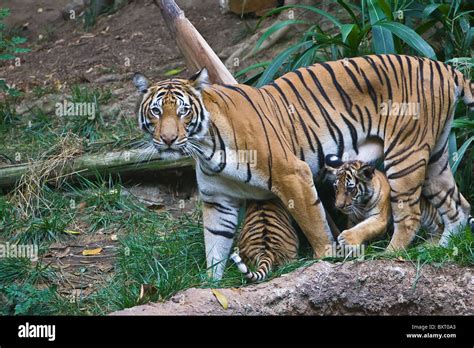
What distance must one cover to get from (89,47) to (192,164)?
11.2 ft

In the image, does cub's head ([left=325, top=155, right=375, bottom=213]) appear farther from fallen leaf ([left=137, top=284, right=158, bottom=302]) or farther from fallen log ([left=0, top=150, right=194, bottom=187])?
fallen log ([left=0, top=150, right=194, bottom=187])

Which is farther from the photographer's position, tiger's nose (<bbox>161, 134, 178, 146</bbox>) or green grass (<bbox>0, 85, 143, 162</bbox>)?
green grass (<bbox>0, 85, 143, 162</bbox>)

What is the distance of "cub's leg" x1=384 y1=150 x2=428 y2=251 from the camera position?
8016mm

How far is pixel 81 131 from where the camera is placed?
422 inches

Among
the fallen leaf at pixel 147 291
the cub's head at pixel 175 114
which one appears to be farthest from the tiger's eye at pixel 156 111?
the fallen leaf at pixel 147 291

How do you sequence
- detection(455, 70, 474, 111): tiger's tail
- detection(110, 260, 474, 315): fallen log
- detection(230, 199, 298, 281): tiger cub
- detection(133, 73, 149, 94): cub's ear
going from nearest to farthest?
detection(110, 260, 474, 315): fallen log → detection(133, 73, 149, 94): cub's ear → detection(230, 199, 298, 281): tiger cub → detection(455, 70, 474, 111): tiger's tail

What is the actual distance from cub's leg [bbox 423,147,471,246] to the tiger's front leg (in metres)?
1.71

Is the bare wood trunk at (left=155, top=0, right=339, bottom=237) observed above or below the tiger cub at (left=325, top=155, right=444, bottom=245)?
above

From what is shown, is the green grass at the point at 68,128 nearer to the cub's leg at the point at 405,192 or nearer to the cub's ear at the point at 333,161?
the cub's ear at the point at 333,161

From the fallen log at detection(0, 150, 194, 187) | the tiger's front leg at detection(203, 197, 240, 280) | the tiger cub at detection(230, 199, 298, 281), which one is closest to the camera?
the tiger cub at detection(230, 199, 298, 281)

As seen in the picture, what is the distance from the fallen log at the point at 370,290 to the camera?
23.9 ft

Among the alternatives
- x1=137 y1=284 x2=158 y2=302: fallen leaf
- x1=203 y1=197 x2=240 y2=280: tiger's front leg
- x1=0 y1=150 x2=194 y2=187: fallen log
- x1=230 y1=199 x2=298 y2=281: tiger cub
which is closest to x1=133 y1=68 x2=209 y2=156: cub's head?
x1=203 y1=197 x2=240 y2=280: tiger's front leg

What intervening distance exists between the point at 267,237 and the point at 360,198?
0.83 meters

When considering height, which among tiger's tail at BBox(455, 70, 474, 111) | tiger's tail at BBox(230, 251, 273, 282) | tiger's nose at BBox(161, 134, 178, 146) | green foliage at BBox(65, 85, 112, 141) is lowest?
tiger's tail at BBox(230, 251, 273, 282)
